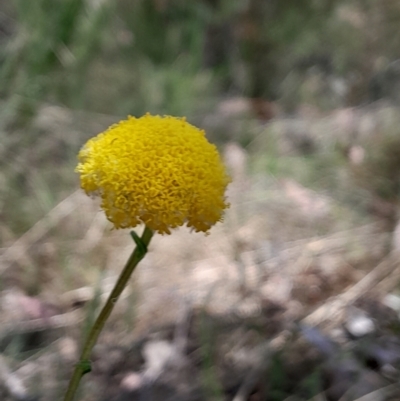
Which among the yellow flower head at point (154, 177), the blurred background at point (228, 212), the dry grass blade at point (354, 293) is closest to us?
the yellow flower head at point (154, 177)

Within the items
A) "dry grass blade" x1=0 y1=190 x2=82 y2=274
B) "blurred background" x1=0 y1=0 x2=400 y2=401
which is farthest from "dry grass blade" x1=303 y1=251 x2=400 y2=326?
"dry grass blade" x1=0 y1=190 x2=82 y2=274

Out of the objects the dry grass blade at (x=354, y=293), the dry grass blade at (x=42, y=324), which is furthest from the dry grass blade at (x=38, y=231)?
the dry grass blade at (x=354, y=293)

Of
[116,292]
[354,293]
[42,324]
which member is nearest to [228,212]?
[354,293]

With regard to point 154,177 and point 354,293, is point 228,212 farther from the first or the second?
point 154,177

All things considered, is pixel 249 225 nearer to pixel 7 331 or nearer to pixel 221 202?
pixel 7 331

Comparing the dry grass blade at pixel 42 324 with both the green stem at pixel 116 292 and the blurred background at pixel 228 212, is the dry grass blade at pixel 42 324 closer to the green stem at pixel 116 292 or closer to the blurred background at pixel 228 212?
the blurred background at pixel 228 212

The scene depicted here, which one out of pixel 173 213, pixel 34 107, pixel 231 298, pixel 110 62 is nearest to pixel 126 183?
pixel 173 213
